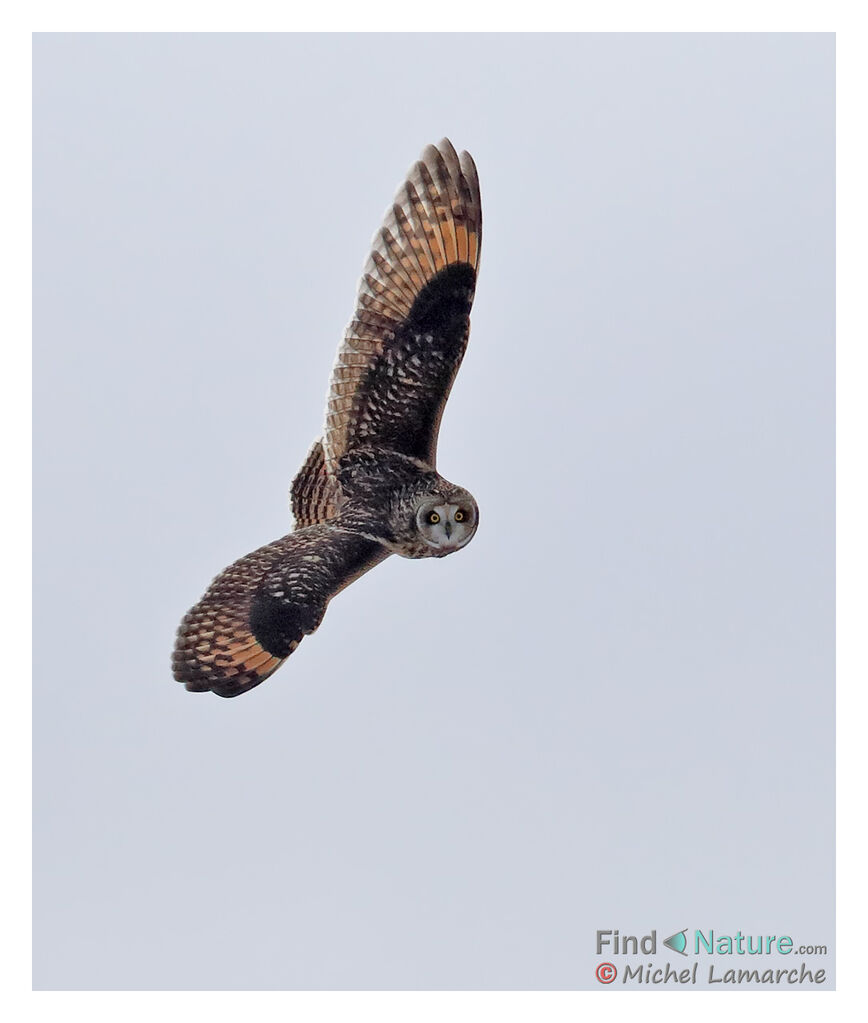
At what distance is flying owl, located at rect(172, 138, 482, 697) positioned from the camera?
35.0 feet

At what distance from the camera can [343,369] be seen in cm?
1170

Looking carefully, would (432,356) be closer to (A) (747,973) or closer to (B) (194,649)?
(B) (194,649)

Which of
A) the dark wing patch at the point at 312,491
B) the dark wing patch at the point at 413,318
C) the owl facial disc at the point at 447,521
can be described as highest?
the dark wing patch at the point at 413,318

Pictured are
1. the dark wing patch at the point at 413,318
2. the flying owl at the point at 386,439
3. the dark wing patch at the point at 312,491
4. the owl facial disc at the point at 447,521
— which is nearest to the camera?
the flying owl at the point at 386,439

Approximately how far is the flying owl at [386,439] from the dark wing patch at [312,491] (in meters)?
0.01

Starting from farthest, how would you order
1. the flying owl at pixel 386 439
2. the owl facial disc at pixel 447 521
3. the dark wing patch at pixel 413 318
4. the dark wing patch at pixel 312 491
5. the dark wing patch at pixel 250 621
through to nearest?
the dark wing patch at pixel 312 491 → the dark wing patch at pixel 413 318 → the owl facial disc at pixel 447 521 → the flying owl at pixel 386 439 → the dark wing patch at pixel 250 621

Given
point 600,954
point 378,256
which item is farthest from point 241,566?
point 600,954

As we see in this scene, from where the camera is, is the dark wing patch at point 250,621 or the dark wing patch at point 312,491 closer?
the dark wing patch at point 250,621

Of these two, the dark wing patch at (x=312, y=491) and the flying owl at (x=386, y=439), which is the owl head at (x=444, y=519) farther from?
the dark wing patch at (x=312, y=491)

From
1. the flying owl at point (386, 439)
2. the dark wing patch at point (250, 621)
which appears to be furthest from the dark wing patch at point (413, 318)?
the dark wing patch at point (250, 621)

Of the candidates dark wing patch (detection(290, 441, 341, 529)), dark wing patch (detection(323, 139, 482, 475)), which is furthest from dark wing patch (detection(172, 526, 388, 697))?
dark wing patch (detection(323, 139, 482, 475))

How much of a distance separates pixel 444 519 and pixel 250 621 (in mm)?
1534

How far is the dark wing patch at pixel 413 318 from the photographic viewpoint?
11.4m

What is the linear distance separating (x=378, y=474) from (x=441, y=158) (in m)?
2.27
